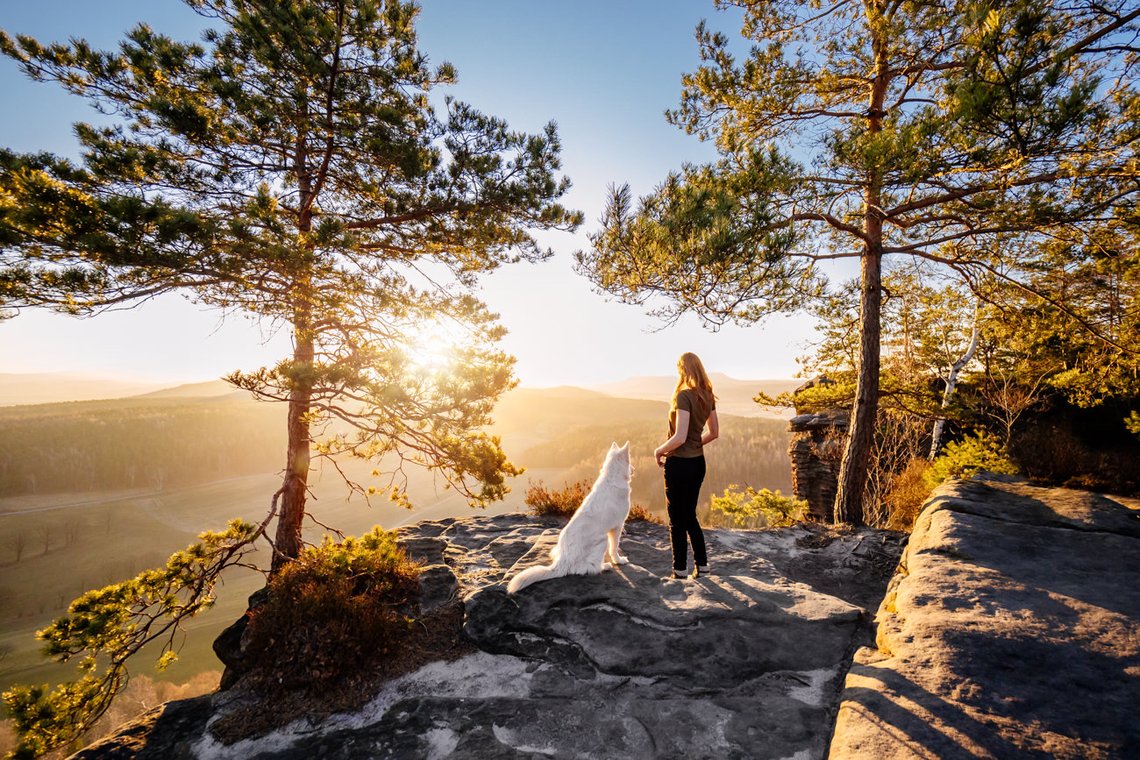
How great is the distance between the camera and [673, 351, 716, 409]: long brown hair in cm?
486

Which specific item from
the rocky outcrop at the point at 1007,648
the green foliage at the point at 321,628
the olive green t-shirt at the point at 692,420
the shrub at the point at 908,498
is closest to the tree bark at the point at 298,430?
the green foliage at the point at 321,628

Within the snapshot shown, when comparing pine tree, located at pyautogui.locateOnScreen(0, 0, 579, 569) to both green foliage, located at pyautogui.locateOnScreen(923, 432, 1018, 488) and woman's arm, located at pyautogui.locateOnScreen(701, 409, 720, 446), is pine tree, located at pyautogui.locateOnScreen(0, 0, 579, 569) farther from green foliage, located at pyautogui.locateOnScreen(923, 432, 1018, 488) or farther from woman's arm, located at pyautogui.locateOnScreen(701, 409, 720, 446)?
green foliage, located at pyautogui.locateOnScreen(923, 432, 1018, 488)

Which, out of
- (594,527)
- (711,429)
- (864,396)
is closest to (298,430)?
(594,527)

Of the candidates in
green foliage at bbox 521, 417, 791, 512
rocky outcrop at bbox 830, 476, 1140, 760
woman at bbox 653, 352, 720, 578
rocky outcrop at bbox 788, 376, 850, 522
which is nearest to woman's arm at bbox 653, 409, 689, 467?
woman at bbox 653, 352, 720, 578

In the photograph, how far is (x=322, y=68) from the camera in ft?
17.5

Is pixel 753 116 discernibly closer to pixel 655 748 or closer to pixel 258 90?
pixel 258 90

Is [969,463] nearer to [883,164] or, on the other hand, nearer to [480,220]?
[883,164]

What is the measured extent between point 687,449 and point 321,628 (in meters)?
4.15

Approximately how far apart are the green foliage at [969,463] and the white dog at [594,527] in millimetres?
6534

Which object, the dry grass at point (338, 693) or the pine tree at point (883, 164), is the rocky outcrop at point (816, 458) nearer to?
the pine tree at point (883, 164)

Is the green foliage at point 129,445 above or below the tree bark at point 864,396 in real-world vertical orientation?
below

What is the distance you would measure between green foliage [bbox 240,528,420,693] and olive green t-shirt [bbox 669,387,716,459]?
353cm

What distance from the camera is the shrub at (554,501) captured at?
9.31 metres

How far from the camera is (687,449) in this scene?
4688mm
